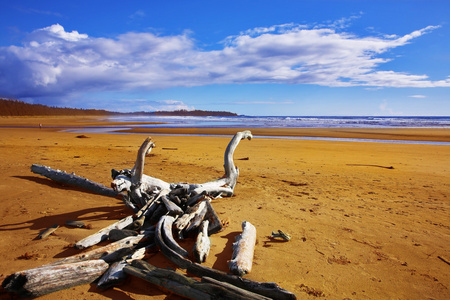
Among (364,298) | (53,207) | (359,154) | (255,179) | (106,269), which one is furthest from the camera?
(359,154)

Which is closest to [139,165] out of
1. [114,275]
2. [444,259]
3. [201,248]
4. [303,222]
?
[201,248]

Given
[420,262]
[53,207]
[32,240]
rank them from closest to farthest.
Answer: [420,262], [32,240], [53,207]

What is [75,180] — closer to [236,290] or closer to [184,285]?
[184,285]

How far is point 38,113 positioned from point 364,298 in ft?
274

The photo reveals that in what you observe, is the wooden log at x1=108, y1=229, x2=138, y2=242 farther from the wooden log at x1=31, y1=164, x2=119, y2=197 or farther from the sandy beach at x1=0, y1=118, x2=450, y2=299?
the wooden log at x1=31, y1=164, x2=119, y2=197

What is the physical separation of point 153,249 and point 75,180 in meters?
4.44

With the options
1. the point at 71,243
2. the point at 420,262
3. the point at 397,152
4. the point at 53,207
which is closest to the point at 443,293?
the point at 420,262

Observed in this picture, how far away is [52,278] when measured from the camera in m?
3.04

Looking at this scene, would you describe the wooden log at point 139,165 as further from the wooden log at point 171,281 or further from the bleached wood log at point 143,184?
the wooden log at point 171,281

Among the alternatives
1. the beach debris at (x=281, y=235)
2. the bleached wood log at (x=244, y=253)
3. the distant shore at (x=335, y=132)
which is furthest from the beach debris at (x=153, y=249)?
the distant shore at (x=335, y=132)

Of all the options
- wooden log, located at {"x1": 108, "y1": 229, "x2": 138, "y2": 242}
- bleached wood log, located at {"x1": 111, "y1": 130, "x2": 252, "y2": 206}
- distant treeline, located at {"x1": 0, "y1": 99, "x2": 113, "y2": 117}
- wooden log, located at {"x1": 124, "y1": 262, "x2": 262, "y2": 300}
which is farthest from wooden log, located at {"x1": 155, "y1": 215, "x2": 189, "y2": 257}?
distant treeline, located at {"x1": 0, "y1": 99, "x2": 113, "y2": 117}

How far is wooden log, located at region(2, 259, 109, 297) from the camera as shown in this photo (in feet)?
9.36

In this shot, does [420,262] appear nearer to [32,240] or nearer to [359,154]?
[32,240]

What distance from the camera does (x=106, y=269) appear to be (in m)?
3.42
